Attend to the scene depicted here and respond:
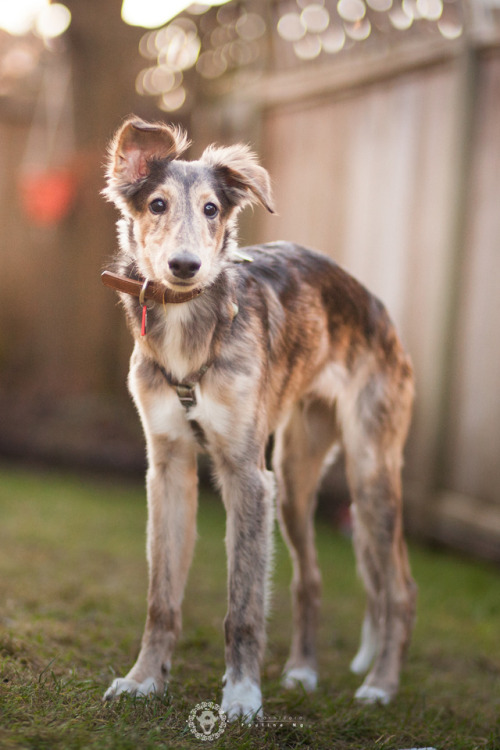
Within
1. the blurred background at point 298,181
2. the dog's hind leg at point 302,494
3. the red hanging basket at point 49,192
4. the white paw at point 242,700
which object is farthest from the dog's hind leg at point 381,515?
the red hanging basket at point 49,192

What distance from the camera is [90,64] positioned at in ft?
25.3

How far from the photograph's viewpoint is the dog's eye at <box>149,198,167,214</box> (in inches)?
108

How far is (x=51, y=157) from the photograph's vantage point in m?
7.66

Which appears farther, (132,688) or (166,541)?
(166,541)

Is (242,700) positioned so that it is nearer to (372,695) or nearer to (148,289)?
(372,695)

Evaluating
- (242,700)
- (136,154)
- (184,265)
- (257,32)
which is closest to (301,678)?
(242,700)

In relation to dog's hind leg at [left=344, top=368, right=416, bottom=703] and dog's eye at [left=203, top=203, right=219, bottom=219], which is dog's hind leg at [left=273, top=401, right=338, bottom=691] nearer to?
dog's hind leg at [left=344, top=368, right=416, bottom=703]

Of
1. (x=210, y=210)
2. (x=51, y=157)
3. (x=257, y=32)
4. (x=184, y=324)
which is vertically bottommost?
(x=184, y=324)

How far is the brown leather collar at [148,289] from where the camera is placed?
2753 millimetres

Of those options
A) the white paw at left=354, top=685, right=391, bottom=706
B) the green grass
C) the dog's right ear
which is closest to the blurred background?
the green grass

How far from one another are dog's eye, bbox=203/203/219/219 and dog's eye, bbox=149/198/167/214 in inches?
5.2

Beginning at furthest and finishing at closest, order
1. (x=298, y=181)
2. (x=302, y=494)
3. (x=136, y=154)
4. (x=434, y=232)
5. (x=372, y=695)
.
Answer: (x=298, y=181) < (x=434, y=232) < (x=302, y=494) < (x=372, y=695) < (x=136, y=154)

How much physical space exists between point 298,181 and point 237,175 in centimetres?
373

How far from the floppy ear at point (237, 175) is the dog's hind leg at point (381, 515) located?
3.33 feet
